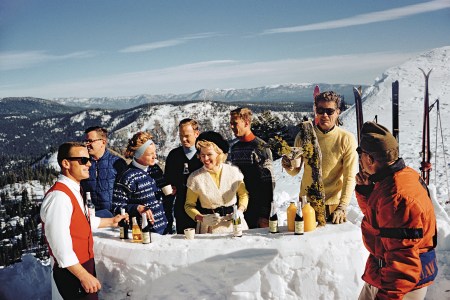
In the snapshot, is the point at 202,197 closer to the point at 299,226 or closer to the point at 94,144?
the point at 299,226

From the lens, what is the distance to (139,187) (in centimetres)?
420

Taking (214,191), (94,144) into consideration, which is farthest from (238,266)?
(94,144)

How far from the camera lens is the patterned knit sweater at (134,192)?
4137mm

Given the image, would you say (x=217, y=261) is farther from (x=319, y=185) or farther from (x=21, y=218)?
(x=21, y=218)

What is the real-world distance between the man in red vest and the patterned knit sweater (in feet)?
2.76

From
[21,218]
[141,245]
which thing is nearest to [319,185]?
[141,245]

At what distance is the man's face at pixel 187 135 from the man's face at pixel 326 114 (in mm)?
1686

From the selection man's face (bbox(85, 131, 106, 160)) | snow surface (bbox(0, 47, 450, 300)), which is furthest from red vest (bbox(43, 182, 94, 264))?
man's face (bbox(85, 131, 106, 160))

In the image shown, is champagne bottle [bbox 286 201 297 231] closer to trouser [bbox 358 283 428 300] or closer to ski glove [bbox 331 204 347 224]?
ski glove [bbox 331 204 347 224]

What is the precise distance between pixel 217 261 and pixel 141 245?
0.76m

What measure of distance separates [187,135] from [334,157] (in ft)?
6.13

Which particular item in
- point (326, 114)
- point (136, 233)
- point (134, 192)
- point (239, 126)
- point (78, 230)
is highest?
point (326, 114)

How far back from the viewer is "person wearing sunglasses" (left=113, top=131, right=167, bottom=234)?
13.6 ft

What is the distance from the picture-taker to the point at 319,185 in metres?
3.90
